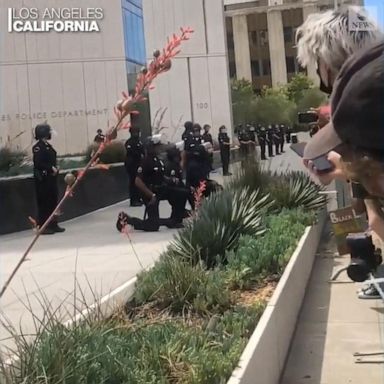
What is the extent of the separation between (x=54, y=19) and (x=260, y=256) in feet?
87.8

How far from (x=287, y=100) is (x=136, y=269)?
3502 cm

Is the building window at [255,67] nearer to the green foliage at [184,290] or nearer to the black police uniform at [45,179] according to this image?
the black police uniform at [45,179]

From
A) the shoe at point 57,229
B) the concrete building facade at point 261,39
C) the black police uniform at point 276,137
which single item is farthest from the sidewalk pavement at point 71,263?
the concrete building facade at point 261,39

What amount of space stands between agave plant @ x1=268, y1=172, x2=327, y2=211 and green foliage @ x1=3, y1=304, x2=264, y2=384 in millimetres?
5062

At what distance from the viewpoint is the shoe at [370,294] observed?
6.22 m

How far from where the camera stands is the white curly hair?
7.73 ft

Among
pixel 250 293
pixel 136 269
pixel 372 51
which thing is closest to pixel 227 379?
pixel 250 293

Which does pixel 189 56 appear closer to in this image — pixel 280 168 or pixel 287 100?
pixel 287 100

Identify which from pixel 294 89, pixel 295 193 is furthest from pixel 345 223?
pixel 294 89

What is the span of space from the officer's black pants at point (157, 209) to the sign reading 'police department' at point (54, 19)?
2131cm

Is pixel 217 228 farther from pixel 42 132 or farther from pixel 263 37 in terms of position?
pixel 263 37

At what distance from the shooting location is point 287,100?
41.8 meters

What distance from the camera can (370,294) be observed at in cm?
627

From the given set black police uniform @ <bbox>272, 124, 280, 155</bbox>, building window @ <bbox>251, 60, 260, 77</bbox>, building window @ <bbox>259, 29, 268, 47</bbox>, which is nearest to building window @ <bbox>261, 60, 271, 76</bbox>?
building window @ <bbox>251, 60, 260, 77</bbox>
